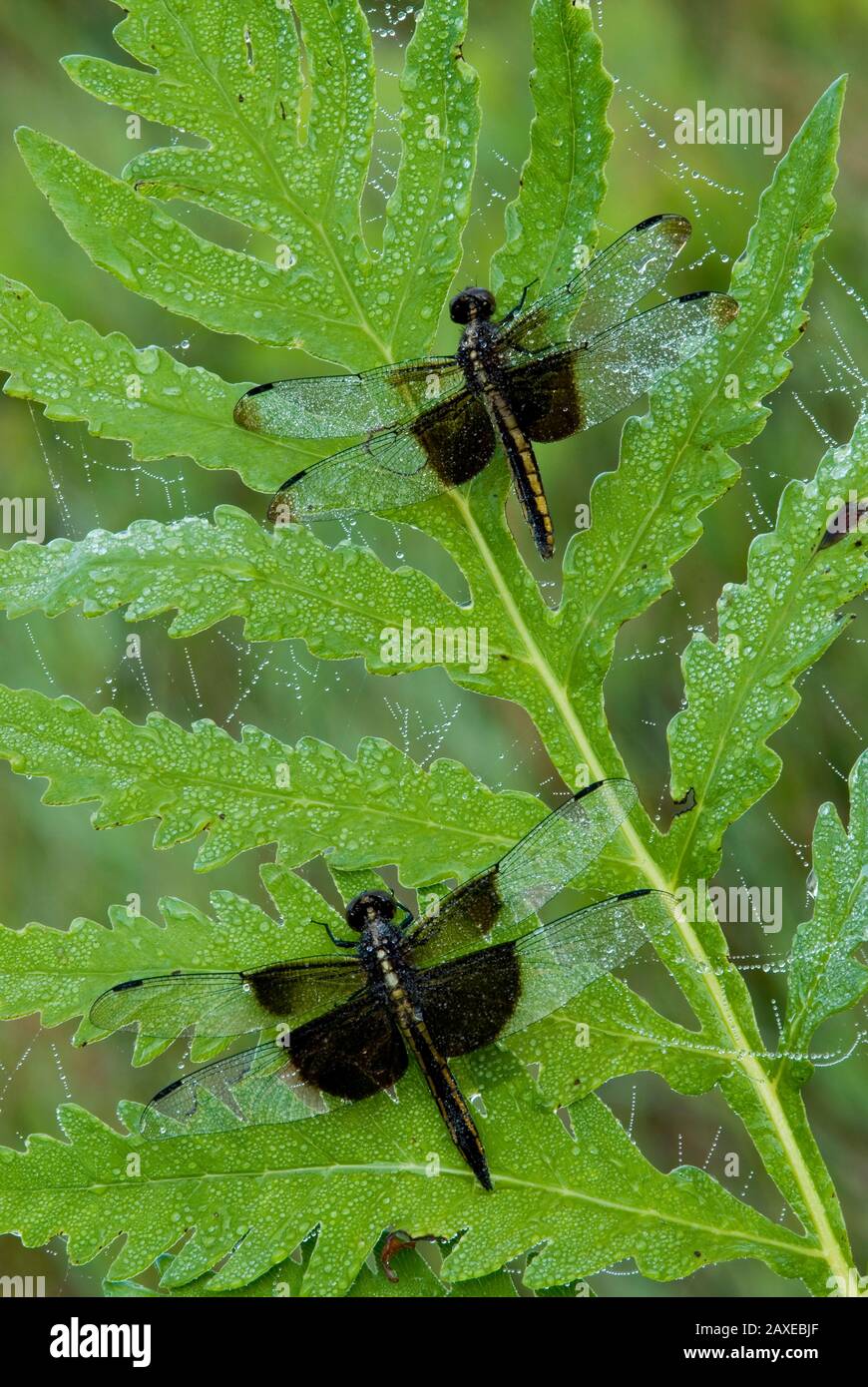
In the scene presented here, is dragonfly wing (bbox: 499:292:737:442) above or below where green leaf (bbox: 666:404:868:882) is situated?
above

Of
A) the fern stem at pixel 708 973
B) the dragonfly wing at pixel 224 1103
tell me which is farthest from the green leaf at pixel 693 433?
the dragonfly wing at pixel 224 1103

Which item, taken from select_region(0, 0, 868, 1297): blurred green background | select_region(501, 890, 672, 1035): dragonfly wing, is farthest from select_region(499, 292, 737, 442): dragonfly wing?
select_region(0, 0, 868, 1297): blurred green background

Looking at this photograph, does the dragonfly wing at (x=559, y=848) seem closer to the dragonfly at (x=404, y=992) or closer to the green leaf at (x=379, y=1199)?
the dragonfly at (x=404, y=992)

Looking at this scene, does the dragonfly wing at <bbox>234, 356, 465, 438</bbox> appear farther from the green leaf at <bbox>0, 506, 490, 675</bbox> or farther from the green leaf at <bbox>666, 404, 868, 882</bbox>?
the green leaf at <bbox>666, 404, 868, 882</bbox>

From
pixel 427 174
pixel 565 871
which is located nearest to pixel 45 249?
pixel 427 174

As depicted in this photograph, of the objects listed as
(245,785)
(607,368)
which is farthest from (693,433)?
(245,785)
